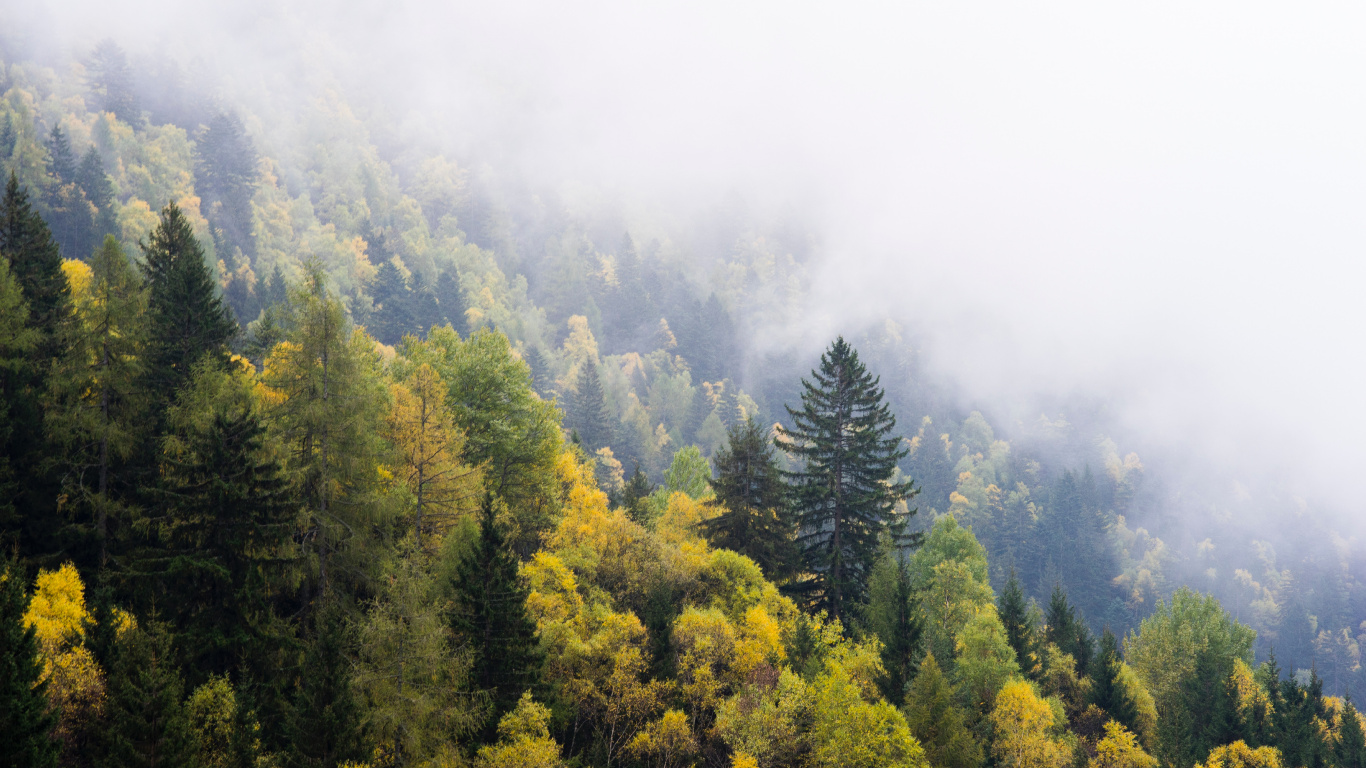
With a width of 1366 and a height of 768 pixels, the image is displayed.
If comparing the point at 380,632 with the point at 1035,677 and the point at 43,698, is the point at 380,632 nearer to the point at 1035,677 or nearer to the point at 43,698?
the point at 43,698

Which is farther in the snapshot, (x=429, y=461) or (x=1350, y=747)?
(x=1350, y=747)

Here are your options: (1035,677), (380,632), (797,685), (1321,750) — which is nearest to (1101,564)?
(1321,750)

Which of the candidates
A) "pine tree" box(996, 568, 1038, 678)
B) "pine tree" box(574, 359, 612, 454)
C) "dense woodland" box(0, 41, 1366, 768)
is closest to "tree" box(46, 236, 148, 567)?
"dense woodland" box(0, 41, 1366, 768)

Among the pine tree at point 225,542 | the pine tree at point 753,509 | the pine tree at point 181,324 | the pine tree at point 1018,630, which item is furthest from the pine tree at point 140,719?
the pine tree at point 1018,630

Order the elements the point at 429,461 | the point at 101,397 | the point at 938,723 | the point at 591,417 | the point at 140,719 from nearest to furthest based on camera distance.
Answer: the point at 140,719 → the point at 101,397 → the point at 429,461 → the point at 938,723 → the point at 591,417

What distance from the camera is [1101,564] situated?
558 ft

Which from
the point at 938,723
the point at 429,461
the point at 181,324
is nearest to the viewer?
the point at 181,324

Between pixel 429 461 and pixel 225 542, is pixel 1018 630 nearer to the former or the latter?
pixel 429 461

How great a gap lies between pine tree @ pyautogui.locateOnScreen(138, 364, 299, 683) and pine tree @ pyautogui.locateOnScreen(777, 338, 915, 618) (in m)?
28.5

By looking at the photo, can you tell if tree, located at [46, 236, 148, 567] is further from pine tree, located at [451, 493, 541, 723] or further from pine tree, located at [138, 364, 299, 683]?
pine tree, located at [451, 493, 541, 723]

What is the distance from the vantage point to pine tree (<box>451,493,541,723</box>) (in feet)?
100

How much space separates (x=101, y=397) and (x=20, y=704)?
15.5 metres

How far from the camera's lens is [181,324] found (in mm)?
34812

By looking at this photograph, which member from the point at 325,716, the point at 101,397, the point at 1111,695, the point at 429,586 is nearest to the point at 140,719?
the point at 325,716
